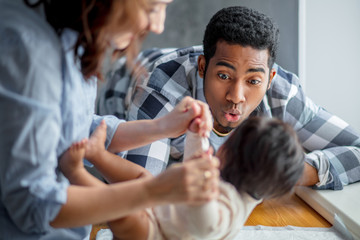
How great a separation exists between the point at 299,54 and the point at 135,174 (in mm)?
1024

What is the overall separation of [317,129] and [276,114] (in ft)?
0.51

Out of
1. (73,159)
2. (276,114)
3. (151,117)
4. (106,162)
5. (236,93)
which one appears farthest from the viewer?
(276,114)

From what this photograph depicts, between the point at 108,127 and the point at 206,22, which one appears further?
the point at 206,22

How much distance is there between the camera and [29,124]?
1.75 feet

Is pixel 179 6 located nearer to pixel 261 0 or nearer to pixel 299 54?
pixel 261 0

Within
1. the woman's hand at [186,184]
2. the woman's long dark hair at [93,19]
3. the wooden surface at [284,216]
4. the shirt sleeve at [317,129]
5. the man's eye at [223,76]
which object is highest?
the woman's long dark hair at [93,19]

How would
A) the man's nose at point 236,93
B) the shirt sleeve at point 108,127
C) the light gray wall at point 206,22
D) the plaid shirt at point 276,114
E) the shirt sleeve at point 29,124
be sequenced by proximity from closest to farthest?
1. the shirt sleeve at point 29,124
2. the shirt sleeve at point 108,127
3. the man's nose at point 236,93
4. the plaid shirt at point 276,114
5. the light gray wall at point 206,22

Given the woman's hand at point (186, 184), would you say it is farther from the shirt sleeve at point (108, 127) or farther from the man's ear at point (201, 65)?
the man's ear at point (201, 65)

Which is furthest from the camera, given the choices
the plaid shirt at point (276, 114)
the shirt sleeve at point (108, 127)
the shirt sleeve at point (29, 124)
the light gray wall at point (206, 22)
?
the light gray wall at point (206, 22)

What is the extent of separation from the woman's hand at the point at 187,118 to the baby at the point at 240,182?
0.10ft

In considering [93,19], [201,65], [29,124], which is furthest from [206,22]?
[29,124]

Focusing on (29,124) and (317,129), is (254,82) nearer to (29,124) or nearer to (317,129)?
(317,129)

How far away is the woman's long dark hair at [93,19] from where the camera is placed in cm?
56

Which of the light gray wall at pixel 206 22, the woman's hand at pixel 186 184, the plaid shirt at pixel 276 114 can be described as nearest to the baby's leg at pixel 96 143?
the woman's hand at pixel 186 184
